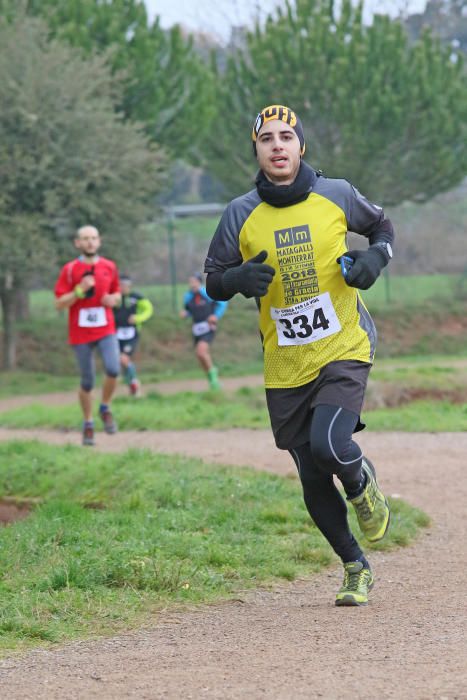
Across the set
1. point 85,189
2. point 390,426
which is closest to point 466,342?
point 85,189

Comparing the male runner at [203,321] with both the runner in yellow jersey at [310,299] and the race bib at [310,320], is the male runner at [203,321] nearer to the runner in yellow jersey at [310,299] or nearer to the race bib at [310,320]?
the runner in yellow jersey at [310,299]

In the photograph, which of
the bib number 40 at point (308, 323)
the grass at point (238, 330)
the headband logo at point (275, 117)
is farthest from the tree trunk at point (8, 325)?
the bib number 40 at point (308, 323)

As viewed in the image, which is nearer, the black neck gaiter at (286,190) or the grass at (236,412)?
the black neck gaiter at (286,190)

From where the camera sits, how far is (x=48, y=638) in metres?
5.58

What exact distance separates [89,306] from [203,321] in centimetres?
747

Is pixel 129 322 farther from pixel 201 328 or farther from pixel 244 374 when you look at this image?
pixel 244 374

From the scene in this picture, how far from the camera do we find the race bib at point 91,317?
41.0ft

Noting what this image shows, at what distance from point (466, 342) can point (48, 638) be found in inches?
1032

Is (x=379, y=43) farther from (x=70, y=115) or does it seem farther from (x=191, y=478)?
(x=191, y=478)

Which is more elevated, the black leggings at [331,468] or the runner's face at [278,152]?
the runner's face at [278,152]

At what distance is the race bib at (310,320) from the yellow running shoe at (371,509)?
70 cm

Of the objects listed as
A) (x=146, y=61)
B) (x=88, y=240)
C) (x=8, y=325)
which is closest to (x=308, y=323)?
(x=88, y=240)

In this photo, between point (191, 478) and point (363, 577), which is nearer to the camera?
point (363, 577)

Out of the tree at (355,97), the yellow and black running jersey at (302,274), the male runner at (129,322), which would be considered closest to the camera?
the yellow and black running jersey at (302,274)
